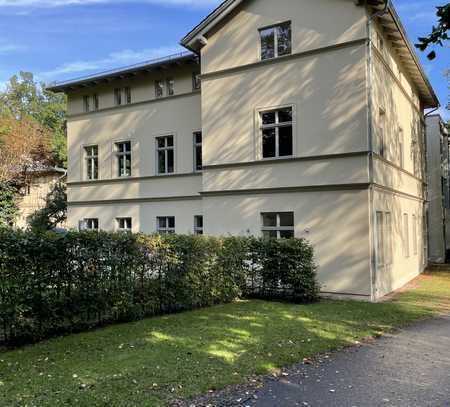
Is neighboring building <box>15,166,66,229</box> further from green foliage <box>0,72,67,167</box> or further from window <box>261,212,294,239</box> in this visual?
window <box>261,212,294,239</box>

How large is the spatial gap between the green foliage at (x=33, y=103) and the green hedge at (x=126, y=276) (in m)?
43.1

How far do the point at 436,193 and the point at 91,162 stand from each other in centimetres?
1833

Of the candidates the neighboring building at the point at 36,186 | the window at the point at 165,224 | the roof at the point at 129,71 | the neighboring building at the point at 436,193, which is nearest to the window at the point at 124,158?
the window at the point at 165,224

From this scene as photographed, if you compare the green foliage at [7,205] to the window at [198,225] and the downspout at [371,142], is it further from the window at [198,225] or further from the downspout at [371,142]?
the downspout at [371,142]

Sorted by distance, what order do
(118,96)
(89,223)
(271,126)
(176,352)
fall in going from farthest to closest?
(89,223) < (118,96) < (271,126) < (176,352)

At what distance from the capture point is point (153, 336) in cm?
777

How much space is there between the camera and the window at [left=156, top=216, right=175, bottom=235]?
18.2 m

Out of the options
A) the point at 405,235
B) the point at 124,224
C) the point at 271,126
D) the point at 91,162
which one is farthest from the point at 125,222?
the point at 405,235

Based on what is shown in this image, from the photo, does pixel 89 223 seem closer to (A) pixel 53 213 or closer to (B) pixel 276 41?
(A) pixel 53 213

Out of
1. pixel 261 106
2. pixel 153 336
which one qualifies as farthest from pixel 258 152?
pixel 153 336

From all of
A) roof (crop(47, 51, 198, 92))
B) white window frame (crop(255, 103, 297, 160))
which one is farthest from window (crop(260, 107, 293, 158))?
roof (crop(47, 51, 198, 92))

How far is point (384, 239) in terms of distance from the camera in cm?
1419

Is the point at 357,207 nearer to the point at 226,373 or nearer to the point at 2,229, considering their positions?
the point at 226,373

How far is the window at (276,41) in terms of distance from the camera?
14.1m
